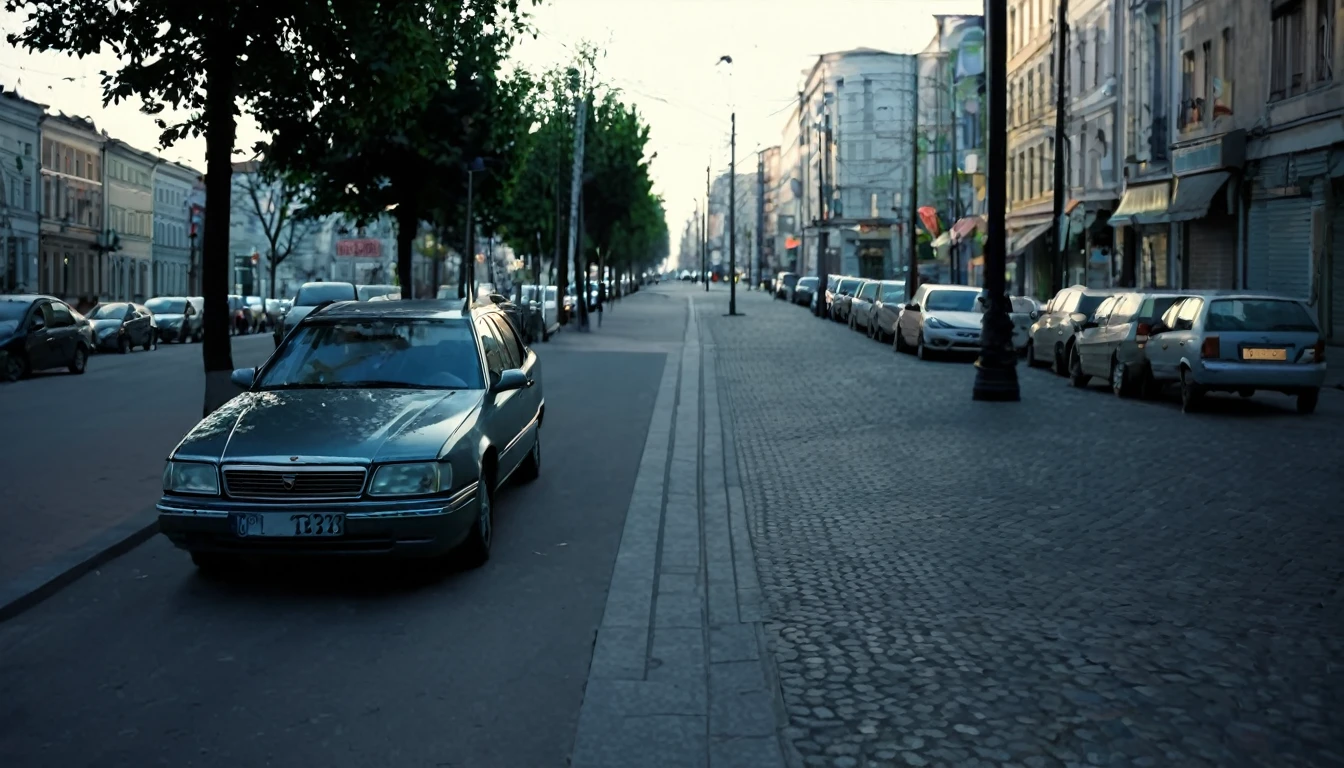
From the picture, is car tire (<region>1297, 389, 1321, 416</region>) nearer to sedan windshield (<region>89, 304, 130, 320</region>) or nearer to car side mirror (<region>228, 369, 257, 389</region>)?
car side mirror (<region>228, 369, 257, 389</region>)

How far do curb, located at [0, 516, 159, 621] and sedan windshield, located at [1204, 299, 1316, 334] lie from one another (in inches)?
538

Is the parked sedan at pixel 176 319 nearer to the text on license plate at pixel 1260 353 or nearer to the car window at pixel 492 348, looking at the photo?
the text on license plate at pixel 1260 353

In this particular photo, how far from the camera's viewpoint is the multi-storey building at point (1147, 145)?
40.3 m

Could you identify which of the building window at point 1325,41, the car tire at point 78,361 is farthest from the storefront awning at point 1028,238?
the car tire at point 78,361

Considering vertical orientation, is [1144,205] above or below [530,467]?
above

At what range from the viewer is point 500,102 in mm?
36594

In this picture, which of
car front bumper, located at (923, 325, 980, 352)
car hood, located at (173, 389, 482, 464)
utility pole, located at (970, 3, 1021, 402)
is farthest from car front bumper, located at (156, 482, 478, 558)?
car front bumper, located at (923, 325, 980, 352)

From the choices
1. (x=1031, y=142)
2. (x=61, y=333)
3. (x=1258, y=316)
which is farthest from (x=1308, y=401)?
(x=1031, y=142)

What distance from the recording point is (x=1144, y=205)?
41.0 meters

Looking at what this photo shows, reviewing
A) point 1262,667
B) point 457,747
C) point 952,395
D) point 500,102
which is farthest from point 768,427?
point 500,102

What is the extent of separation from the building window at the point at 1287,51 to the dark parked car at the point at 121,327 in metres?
27.5

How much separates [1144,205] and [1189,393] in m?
23.3

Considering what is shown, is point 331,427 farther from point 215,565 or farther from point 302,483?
point 215,565

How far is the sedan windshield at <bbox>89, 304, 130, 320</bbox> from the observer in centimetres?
3931
